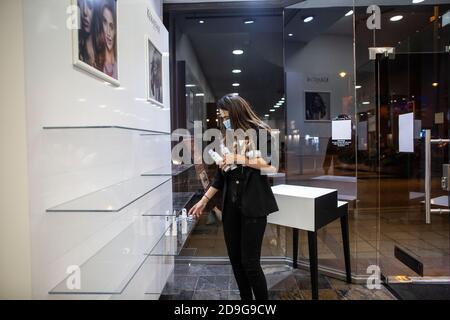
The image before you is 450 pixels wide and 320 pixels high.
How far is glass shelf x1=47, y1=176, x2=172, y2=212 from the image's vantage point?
1.15 meters

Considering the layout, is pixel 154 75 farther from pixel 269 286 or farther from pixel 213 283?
pixel 269 286

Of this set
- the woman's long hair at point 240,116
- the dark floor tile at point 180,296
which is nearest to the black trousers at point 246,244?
the woman's long hair at point 240,116

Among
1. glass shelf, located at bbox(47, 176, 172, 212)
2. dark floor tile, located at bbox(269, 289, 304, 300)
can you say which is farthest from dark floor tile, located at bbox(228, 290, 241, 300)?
glass shelf, located at bbox(47, 176, 172, 212)

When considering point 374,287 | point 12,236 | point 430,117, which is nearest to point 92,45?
point 12,236

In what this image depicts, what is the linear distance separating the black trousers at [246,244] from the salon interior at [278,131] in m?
0.48

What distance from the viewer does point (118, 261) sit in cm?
151

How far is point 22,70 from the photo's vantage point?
0.99 metres

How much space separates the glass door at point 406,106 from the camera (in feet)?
8.93

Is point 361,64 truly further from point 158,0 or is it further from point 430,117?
point 158,0

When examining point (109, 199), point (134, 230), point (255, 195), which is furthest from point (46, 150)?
point (255, 195)

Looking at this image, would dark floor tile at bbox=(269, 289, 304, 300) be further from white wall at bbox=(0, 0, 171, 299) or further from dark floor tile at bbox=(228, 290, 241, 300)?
white wall at bbox=(0, 0, 171, 299)

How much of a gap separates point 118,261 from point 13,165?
72 centimetres

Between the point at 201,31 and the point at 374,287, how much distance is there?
8.72 ft

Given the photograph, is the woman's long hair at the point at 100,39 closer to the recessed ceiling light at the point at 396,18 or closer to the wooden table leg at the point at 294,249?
the wooden table leg at the point at 294,249
